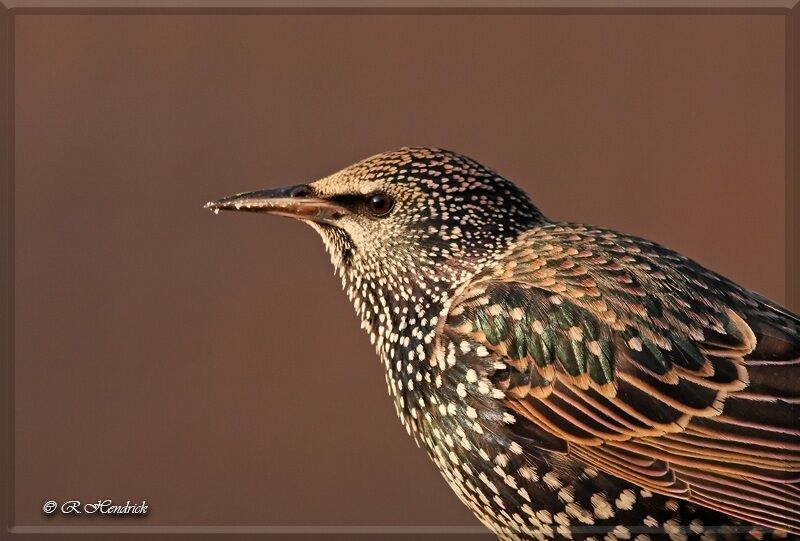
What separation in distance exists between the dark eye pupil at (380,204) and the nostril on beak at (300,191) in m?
0.19

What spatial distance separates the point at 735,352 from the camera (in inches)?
128

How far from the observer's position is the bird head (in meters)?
3.61

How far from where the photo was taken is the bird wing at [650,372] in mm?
3131

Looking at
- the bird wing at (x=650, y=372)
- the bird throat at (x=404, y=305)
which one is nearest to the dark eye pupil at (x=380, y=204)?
the bird throat at (x=404, y=305)

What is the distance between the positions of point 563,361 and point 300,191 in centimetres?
95

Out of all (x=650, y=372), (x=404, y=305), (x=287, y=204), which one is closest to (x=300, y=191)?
(x=287, y=204)

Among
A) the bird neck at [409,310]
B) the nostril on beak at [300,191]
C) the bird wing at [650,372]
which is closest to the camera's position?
the bird wing at [650,372]

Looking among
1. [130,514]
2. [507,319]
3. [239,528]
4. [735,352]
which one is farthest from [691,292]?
[130,514]
